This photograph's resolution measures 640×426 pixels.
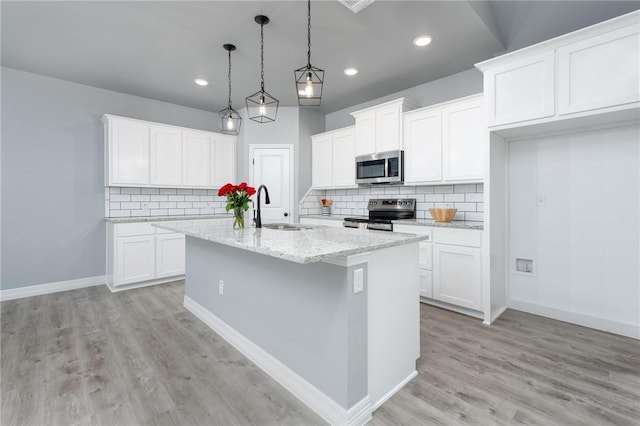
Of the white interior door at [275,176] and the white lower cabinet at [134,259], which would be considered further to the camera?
the white interior door at [275,176]

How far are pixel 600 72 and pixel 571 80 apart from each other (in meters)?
0.17

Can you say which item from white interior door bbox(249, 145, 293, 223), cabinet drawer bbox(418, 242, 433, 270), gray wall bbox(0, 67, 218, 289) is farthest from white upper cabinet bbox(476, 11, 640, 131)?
gray wall bbox(0, 67, 218, 289)

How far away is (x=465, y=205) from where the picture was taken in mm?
3637

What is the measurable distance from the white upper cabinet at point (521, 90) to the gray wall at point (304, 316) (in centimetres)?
221

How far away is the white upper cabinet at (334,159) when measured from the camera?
4.64 meters

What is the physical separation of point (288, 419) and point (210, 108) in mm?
4802

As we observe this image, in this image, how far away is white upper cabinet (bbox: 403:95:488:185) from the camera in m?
3.24

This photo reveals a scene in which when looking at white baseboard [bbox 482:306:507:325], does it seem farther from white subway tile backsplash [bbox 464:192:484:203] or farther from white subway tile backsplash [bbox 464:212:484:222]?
white subway tile backsplash [bbox 464:192:484:203]

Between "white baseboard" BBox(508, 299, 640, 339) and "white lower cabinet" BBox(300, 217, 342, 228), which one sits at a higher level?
"white lower cabinet" BBox(300, 217, 342, 228)

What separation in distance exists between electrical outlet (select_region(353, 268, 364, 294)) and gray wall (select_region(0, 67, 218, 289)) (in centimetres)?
419

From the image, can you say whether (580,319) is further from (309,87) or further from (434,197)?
(309,87)

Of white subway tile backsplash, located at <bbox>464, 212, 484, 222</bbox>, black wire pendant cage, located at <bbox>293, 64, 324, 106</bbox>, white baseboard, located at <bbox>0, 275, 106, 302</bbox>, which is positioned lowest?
white baseboard, located at <bbox>0, 275, 106, 302</bbox>

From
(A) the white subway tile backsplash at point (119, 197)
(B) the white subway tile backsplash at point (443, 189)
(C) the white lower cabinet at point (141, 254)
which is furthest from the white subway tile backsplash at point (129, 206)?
(B) the white subway tile backsplash at point (443, 189)

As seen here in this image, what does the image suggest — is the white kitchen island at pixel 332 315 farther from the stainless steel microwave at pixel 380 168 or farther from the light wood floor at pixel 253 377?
the stainless steel microwave at pixel 380 168
